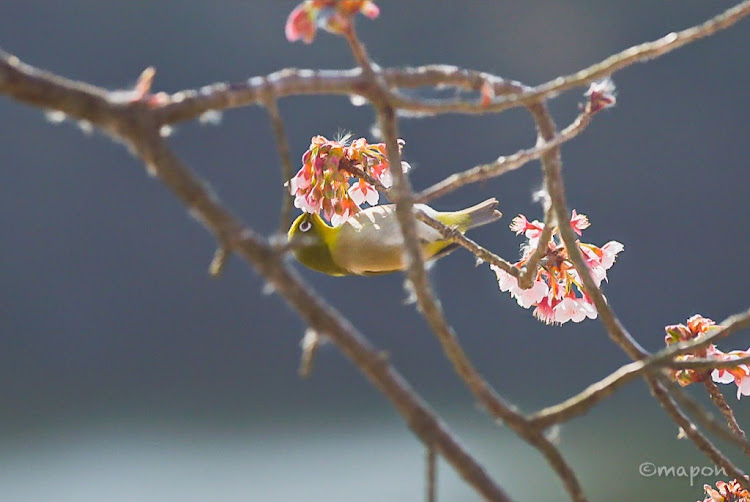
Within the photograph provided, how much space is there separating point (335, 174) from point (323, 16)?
1.00 ft

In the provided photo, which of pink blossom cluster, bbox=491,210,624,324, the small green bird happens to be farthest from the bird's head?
pink blossom cluster, bbox=491,210,624,324

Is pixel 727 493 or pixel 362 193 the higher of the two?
pixel 362 193

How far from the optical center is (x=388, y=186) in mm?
634

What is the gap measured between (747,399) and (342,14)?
3198mm

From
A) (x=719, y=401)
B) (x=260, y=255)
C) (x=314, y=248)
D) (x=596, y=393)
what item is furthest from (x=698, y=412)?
(x=314, y=248)

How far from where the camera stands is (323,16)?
0.33 metres

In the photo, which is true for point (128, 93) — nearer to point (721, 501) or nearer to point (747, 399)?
point (721, 501)

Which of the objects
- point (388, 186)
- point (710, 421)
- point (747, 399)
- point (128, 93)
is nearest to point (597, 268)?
point (388, 186)

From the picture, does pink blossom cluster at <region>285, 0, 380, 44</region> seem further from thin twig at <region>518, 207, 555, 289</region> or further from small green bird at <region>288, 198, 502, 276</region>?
small green bird at <region>288, 198, 502, 276</region>

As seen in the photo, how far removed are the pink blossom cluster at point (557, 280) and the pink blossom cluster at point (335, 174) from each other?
12 centimetres

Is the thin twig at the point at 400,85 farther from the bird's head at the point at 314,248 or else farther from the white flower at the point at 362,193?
the bird's head at the point at 314,248

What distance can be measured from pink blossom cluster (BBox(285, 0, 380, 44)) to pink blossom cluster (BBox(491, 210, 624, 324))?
0.93 ft

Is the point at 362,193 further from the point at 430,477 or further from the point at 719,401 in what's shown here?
the point at 430,477

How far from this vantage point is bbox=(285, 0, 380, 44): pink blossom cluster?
12.9 inches
